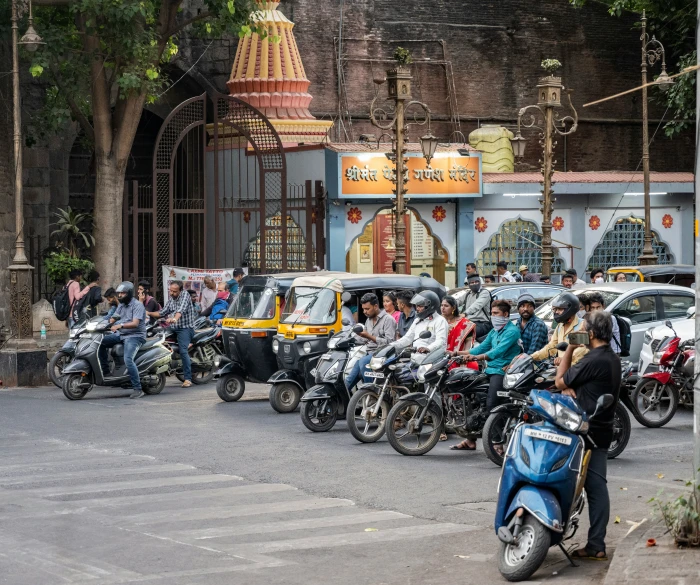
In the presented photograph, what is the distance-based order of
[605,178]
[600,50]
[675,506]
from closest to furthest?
[675,506]
[605,178]
[600,50]

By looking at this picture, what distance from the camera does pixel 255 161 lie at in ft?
86.9

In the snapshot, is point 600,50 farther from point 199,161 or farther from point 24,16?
point 24,16

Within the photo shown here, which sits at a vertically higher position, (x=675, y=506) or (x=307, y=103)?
(x=307, y=103)

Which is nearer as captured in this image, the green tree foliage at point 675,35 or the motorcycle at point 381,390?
the motorcycle at point 381,390

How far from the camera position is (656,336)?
15148 millimetres

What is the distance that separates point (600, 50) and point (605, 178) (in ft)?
20.5

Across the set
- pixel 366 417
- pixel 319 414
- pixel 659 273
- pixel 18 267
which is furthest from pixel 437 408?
pixel 659 273

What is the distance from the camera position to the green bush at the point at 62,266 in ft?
78.6

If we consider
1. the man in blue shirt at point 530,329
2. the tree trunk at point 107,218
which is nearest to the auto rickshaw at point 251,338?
the man in blue shirt at point 530,329

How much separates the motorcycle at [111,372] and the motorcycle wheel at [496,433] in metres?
7.19

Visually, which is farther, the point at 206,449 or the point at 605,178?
the point at 605,178

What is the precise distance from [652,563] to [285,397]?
9099 mm

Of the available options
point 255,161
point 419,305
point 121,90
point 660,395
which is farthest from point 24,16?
point 660,395

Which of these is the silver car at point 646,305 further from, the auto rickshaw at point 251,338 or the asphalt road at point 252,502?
the auto rickshaw at point 251,338
